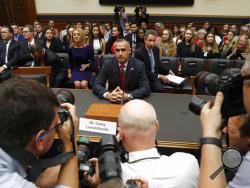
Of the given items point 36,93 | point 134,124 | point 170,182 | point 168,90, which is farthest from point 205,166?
point 168,90

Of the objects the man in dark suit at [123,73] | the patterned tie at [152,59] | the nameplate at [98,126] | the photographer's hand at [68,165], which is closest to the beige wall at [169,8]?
the patterned tie at [152,59]


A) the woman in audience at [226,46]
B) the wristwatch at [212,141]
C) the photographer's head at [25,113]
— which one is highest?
the photographer's head at [25,113]

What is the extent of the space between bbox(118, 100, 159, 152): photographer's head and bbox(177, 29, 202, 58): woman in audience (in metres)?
4.68

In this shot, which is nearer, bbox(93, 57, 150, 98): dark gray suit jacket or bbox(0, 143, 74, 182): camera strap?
bbox(0, 143, 74, 182): camera strap

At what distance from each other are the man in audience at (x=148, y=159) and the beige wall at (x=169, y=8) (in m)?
9.85

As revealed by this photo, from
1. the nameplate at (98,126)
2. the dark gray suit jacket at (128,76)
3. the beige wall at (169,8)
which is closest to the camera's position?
the nameplate at (98,126)

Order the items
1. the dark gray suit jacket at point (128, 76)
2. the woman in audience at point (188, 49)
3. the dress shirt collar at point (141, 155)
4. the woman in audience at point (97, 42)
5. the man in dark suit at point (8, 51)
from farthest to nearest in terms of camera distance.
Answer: the woman in audience at point (97, 42) → the woman in audience at point (188, 49) → the man in dark suit at point (8, 51) → the dark gray suit jacket at point (128, 76) → the dress shirt collar at point (141, 155)

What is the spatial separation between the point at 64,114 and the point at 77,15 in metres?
10.2

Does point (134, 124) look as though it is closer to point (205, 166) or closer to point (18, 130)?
point (205, 166)

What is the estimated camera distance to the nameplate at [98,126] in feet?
6.10

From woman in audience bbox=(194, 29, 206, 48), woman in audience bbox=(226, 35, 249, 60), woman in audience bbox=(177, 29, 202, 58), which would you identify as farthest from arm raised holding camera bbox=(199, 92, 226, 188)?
woman in audience bbox=(194, 29, 206, 48)

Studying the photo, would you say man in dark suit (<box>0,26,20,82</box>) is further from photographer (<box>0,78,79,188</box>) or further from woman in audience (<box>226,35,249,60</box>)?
photographer (<box>0,78,79,188</box>)

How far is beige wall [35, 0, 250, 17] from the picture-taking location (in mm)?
10352

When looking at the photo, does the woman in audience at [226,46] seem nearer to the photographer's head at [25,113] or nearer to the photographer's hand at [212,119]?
the photographer's hand at [212,119]
